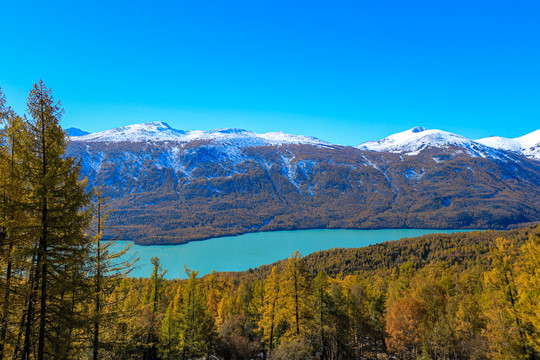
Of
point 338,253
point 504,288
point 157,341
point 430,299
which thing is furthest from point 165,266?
point 504,288

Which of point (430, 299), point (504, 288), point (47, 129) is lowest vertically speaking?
point (430, 299)

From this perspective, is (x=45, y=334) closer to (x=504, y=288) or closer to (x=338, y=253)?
(x=504, y=288)

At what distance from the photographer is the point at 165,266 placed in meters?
119

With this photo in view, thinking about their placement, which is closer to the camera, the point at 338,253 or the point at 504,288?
the point at 504,288

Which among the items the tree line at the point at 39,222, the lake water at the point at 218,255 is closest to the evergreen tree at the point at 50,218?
the tree line at the point at 39,222

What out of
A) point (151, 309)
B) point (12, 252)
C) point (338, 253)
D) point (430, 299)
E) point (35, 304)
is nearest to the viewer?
point (12, 252)

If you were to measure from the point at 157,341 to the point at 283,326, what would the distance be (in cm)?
1121

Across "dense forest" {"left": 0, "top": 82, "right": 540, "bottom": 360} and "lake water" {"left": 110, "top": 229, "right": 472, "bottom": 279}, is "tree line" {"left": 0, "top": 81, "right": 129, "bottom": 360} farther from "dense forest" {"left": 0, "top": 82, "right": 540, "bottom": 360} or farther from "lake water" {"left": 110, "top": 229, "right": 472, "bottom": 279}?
"lake water" {"left": 110, "top": 229, "right": 472, "bottom": 279}

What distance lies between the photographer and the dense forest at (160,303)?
25.3 ft

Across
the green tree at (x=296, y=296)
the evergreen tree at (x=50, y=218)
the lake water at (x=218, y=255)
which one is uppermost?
the evergreen tree at (x=50, y=218)

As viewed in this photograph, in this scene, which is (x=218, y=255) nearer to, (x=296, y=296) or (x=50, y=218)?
(x=296, y=296)

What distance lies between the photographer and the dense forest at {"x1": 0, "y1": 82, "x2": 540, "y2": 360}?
7.72 m

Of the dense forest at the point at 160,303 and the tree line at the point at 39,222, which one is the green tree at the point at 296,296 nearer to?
the dense forest at the point at 160,303

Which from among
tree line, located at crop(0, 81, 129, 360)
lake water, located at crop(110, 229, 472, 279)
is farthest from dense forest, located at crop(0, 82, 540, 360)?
lake water, located at crop(110, 229, 472, 279)
